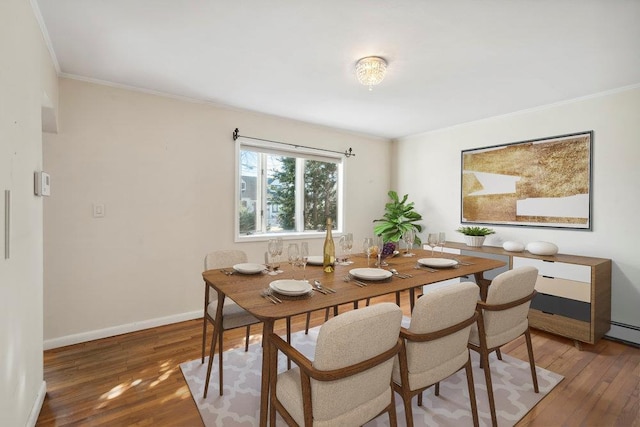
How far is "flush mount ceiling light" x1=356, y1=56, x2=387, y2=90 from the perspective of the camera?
2.28 metres

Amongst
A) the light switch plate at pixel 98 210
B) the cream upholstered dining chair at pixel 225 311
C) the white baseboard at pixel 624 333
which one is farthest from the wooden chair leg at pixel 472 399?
the light switch plate at pixel 98 210

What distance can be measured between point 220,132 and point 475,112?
295cm

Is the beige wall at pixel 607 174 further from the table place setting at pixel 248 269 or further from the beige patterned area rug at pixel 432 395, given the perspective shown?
the table place setting at pixel 248 269

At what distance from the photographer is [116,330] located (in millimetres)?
2855

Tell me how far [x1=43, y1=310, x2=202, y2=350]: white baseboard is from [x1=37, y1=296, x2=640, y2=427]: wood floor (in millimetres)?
58

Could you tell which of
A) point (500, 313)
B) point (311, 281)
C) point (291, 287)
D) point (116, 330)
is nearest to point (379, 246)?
point (311, 281)

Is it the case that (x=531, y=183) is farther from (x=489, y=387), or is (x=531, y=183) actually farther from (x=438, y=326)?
(x=438, y=326)

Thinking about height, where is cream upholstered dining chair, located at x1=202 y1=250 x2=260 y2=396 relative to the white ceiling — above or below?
below

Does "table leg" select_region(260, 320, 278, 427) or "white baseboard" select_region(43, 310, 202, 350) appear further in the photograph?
"white baseboard" select_region(43, 310, 202, 350)

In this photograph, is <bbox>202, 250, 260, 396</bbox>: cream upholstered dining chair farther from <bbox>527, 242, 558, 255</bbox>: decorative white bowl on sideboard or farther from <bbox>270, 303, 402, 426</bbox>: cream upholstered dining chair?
<bbox>527, 242, 558, 255</bbox>: decorative white bowl on sideboard

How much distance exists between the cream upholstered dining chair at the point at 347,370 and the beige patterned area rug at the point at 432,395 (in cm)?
68

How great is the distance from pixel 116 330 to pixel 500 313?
125 inches

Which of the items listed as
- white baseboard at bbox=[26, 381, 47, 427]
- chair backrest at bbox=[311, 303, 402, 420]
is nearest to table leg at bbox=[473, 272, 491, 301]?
chair backrest at bbox=[311, 303, 402, 420]

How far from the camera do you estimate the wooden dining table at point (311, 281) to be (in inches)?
51.8
